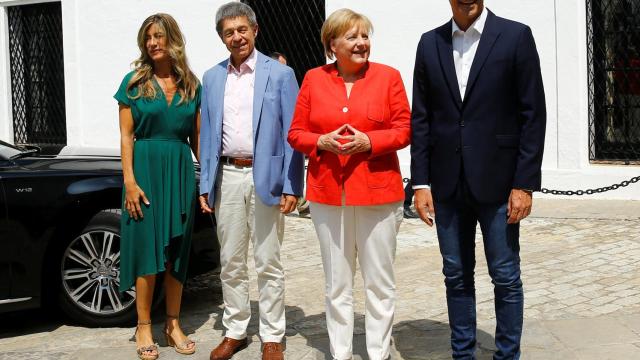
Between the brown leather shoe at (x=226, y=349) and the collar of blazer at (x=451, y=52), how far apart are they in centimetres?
193

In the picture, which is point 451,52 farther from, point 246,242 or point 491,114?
point 246,242

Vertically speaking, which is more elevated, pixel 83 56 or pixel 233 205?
pixel 83 56

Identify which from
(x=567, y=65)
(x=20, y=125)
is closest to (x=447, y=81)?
(x=567, y=65)

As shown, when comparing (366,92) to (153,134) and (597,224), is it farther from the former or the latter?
(597,224)

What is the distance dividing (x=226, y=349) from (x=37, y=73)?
425 inches

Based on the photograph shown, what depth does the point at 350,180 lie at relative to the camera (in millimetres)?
4398

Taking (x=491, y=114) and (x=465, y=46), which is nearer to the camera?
(x=491, y=114)

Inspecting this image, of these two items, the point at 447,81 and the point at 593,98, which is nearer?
the point at 447,81

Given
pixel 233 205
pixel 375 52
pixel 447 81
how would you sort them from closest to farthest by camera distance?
pixel 447 81 → pixel 233 205 → pixel 375 52

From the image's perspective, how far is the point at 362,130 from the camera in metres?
4.38

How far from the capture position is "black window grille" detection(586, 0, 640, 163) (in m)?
10.5

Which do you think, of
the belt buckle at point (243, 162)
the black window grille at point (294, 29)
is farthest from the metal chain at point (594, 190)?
the belt buckle at point (243, 162)

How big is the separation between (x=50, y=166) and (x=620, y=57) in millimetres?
7156

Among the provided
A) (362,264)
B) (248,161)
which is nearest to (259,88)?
(248,161)
